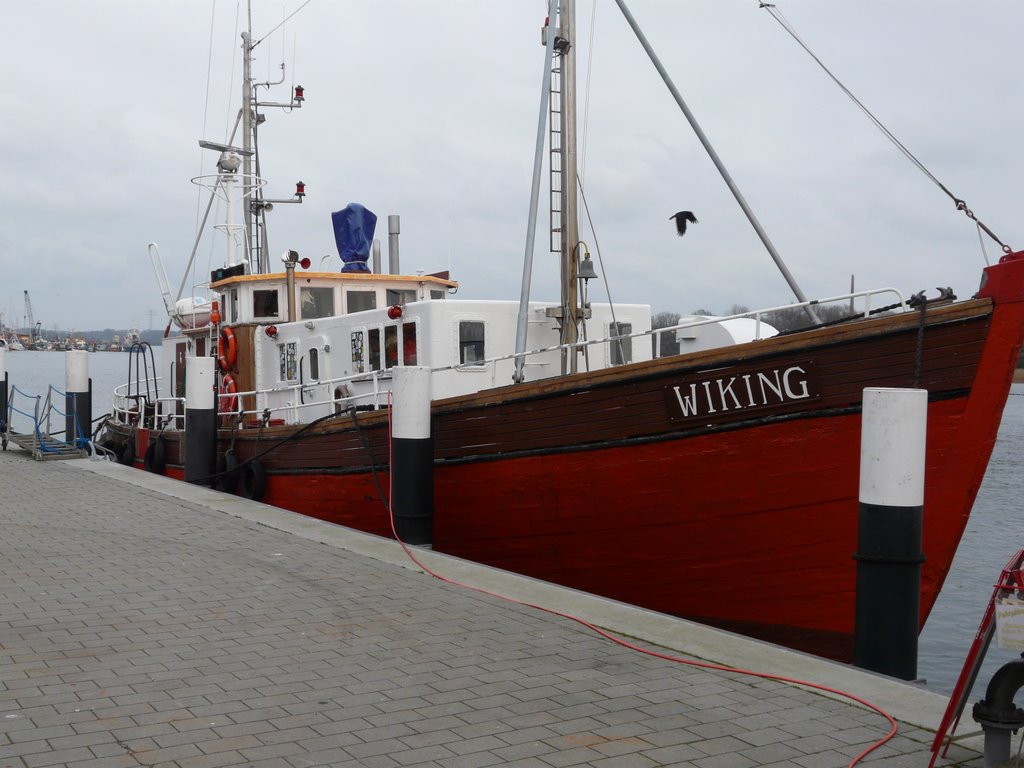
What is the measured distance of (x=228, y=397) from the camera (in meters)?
15.0

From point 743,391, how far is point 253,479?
7750 mm

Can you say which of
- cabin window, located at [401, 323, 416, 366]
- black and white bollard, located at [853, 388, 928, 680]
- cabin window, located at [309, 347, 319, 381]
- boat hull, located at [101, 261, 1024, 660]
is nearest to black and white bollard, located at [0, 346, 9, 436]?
cabin window, located at [309, 347, 319, 381]

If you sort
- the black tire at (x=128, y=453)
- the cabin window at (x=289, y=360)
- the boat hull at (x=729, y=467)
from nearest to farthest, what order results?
the boat hull at (x=729, y=467)
the cabin window at (x=289, y=360)
the black tire at (x=128, y=453)

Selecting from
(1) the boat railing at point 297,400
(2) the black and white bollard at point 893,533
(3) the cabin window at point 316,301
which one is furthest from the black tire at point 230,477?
(2) the black and white bollard at point 893,533

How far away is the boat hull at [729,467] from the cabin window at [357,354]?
Result: 2264 millimetres

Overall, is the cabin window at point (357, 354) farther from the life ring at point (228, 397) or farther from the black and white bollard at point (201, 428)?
the life ring at point (228, 397)

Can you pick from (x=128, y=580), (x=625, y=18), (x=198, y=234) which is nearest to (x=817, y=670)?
(x=128, y=580)

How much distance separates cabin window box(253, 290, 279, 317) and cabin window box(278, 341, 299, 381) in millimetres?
681

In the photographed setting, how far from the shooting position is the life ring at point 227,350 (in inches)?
586

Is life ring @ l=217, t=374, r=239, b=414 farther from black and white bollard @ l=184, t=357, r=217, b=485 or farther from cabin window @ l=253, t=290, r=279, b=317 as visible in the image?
cabin window @ l=253, t=290, r=279, b=317

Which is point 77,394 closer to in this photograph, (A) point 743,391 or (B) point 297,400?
(B) point 297,400

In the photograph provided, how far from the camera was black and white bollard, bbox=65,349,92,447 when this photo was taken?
19.8 m

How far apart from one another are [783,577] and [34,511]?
7.79 m

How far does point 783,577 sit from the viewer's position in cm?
862
